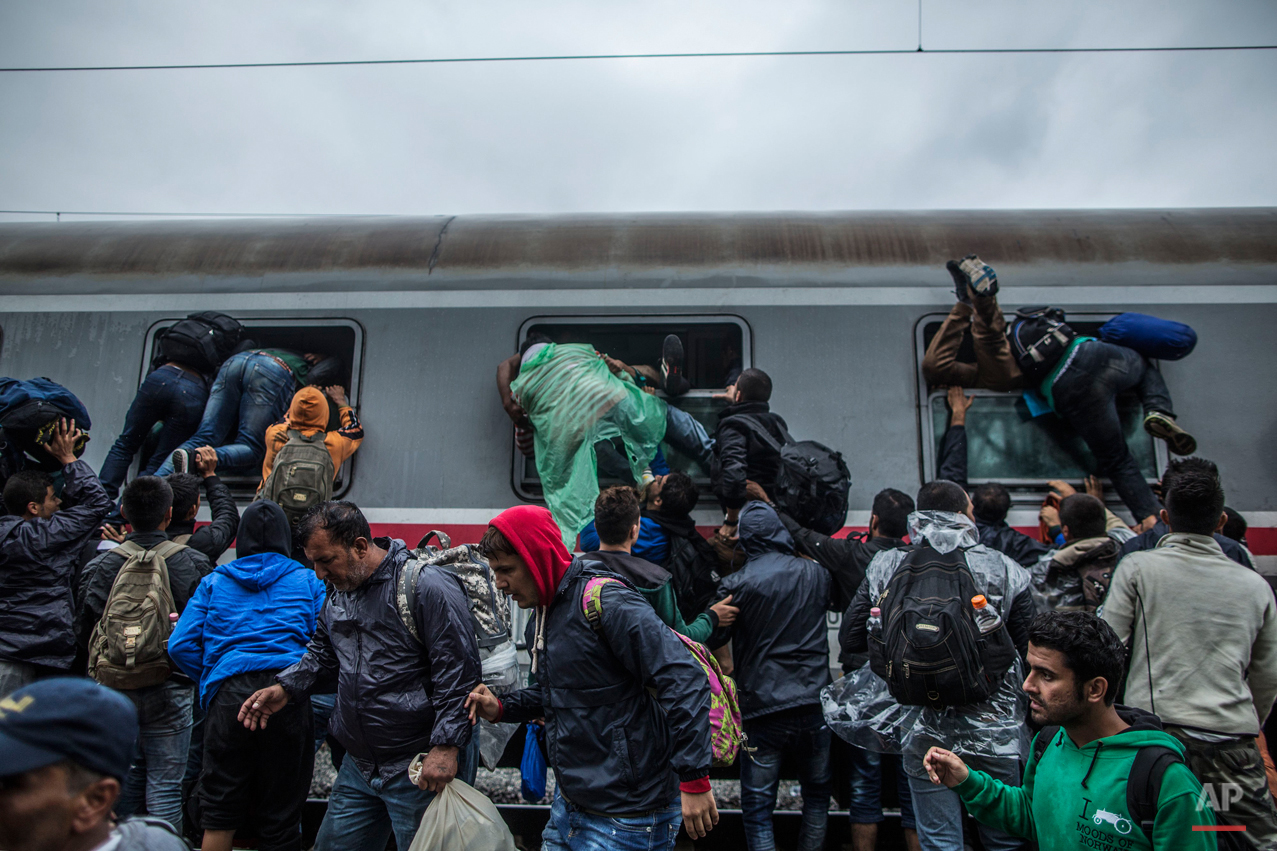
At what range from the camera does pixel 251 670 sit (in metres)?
3.04

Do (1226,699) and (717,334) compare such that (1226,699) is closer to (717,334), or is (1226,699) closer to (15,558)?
(717,334)

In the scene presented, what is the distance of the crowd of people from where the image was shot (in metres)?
1.99

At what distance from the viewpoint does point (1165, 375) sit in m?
4.28

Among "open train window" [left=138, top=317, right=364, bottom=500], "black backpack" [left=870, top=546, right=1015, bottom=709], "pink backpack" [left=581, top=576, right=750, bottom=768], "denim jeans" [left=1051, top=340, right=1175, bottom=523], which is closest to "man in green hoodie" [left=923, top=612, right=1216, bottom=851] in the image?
"black backpack" [left=870, top=546, right=1015, bottom=709]

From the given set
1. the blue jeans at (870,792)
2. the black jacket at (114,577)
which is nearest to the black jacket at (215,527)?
the black jacket at (114,577)

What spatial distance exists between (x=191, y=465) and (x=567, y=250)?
2.34 metres

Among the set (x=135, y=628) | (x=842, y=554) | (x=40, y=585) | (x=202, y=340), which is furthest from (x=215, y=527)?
(x=842, y=554)

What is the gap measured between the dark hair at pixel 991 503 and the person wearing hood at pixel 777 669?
968mm

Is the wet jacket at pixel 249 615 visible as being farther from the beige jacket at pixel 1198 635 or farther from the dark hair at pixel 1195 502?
the dark hair at pixel 1195 502

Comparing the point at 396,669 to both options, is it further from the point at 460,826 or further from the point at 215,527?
the point at 215,527

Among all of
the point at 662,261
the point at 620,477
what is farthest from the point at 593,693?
the point at 662,261

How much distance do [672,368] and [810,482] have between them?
100 centimetres

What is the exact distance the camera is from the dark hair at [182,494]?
12.2ft

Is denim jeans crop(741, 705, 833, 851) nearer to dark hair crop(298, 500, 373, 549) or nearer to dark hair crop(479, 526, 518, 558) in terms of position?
dark hair crop(479, 526, 518, 558)
